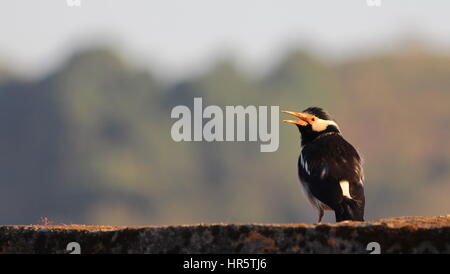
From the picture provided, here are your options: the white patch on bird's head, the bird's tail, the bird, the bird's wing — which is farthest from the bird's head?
the bird's tail

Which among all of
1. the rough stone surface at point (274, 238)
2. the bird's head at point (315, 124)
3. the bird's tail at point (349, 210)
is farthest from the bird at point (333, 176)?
the rough stone surface at point (274, 238)

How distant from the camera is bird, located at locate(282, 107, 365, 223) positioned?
14.0 meters

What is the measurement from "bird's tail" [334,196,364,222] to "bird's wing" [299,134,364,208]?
0.23 ft

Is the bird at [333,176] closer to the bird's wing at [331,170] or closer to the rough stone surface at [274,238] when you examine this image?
the bird's wing at [331,170]

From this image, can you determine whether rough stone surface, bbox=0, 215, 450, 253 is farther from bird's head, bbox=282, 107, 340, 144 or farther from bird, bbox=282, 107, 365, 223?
bird's head, bbox=282, 107, 340, 144

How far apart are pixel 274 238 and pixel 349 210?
4807 mm

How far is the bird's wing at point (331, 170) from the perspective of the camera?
14188 millimetres

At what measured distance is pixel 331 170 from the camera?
47.9ft

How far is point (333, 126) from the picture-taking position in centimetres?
1623

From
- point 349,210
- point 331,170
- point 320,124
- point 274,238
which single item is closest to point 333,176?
point 331,170

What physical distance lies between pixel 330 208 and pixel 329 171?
48cm

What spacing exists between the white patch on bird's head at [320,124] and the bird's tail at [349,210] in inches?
94.2

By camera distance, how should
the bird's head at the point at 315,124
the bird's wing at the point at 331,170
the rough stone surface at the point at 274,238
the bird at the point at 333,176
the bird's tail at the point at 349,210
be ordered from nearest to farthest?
the rough stone surface at the point at 274,238 < the bird's tail at the point at 349,210 < the bird at the point at 333,176 < the bird's wing at the point at 331,170 < the bird's head at the point at 315,124
